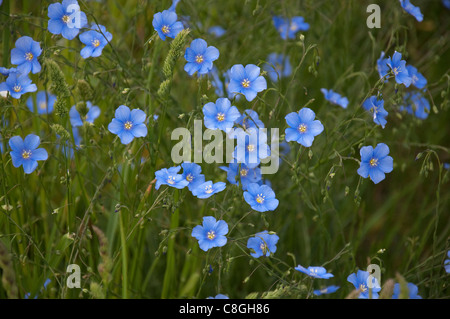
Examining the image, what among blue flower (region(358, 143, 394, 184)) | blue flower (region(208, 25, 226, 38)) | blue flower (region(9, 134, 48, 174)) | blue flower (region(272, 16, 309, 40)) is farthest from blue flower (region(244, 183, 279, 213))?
blue flower (region(208, 25, 226, 38))

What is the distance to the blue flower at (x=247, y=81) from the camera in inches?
72.4

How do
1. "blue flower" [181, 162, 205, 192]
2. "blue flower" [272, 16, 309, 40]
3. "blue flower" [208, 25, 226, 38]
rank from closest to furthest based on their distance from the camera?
"blue flower" [181, 162, 205, 192], "blue flower" [272, 16, 309, 40], "blue flower" [208, 25, 226, 38]

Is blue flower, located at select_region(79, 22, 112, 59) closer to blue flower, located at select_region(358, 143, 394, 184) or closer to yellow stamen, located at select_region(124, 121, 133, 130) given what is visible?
yellow stamen, located at select_region(124, 121, 133, 130)

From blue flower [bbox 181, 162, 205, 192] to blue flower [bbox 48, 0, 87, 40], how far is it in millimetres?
661

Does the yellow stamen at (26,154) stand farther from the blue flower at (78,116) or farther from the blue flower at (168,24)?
the blue flower at (168,24)

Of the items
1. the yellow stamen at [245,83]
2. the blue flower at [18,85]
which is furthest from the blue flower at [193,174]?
the blue flower at [18,85]

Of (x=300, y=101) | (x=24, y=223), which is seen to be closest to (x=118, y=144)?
(x=24, y=223)

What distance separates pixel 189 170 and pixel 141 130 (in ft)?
0.75

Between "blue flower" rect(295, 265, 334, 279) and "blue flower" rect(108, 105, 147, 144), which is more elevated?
"blue flower" rect(108, 105, 147, 144)

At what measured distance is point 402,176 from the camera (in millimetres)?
3213

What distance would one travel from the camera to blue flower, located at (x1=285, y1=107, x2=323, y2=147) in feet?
5.95

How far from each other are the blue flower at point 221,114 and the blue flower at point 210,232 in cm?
33
